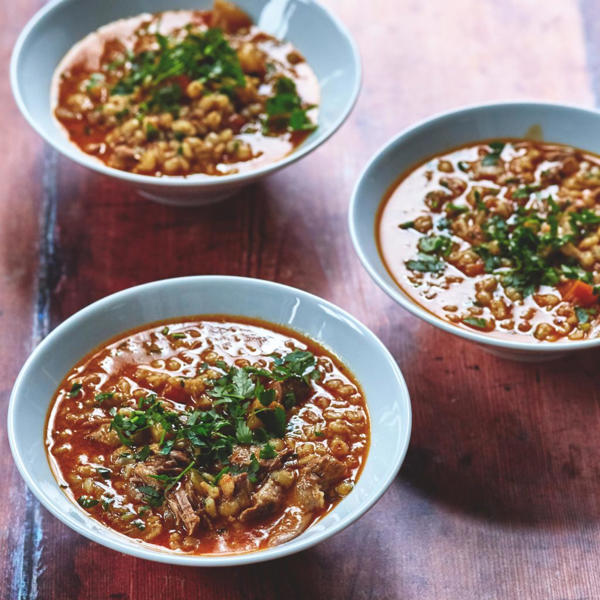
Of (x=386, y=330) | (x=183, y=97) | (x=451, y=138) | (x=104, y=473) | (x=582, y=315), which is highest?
(x=183, y=97)

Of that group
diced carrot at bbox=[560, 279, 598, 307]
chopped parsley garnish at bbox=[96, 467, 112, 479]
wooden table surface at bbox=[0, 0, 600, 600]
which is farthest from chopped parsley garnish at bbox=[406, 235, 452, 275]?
Answer: chopped parsley garnish at bbox=[96, 467, 112, 479]

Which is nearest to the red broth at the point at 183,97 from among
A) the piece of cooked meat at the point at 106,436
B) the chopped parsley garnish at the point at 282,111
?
the chopped parsley garnish at the point at 282,111

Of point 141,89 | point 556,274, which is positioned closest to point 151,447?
point 556,274

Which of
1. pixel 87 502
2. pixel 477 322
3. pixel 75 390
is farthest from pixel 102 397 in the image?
pixel 477 322

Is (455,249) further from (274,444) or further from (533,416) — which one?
(274,444)

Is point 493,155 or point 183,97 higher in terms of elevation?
point 183,97

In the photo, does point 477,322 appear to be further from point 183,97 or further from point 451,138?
point 183,97

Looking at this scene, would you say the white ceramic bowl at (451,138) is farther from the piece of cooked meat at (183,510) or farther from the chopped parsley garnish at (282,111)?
the piece of cooked meat at (183,510)

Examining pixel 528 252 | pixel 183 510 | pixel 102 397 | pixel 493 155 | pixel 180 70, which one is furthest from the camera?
pixel 180 70
